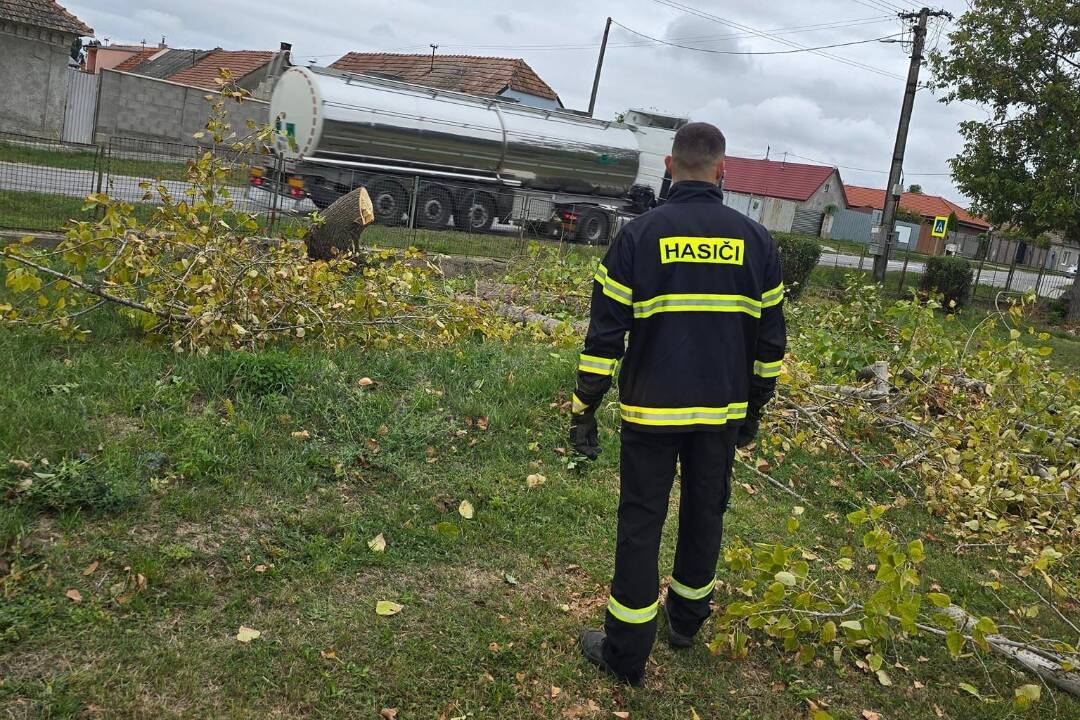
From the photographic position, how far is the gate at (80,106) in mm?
22828

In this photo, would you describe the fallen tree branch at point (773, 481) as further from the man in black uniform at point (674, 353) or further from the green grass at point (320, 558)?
the man in black uniform at point (674, 353)

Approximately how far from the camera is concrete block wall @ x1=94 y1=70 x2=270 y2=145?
956 inches

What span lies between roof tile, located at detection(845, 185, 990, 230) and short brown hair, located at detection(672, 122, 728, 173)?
215 feet

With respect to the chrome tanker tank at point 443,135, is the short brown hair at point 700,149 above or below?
below

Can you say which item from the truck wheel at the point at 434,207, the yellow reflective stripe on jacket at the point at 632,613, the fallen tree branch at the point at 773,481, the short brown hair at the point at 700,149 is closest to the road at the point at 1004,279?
the truck wheel at the point at 434,207

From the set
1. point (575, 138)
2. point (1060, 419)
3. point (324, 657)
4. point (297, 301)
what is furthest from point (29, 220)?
point (575, 138)

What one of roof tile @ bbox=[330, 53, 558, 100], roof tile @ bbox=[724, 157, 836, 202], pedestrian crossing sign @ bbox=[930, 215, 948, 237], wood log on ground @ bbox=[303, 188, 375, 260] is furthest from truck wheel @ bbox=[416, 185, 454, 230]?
roof tile @ bbox=[724, 157, 836, 202]

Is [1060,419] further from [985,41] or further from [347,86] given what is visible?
[985,41]

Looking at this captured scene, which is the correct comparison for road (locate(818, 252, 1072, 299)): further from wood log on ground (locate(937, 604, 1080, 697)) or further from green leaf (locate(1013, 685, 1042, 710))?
green leaf (locate(1013, 685, 1042, 710))

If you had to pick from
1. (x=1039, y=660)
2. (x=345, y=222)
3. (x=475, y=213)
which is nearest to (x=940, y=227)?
(x=475, y=213)

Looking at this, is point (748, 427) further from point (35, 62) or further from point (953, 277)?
point (35, 62)

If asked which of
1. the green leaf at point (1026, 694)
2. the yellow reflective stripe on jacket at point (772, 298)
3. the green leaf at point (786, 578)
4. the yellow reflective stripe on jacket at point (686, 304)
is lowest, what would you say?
the green leaf at point (1026, 694)

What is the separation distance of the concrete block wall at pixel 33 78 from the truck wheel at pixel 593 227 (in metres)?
12.9

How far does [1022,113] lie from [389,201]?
13818 mm
